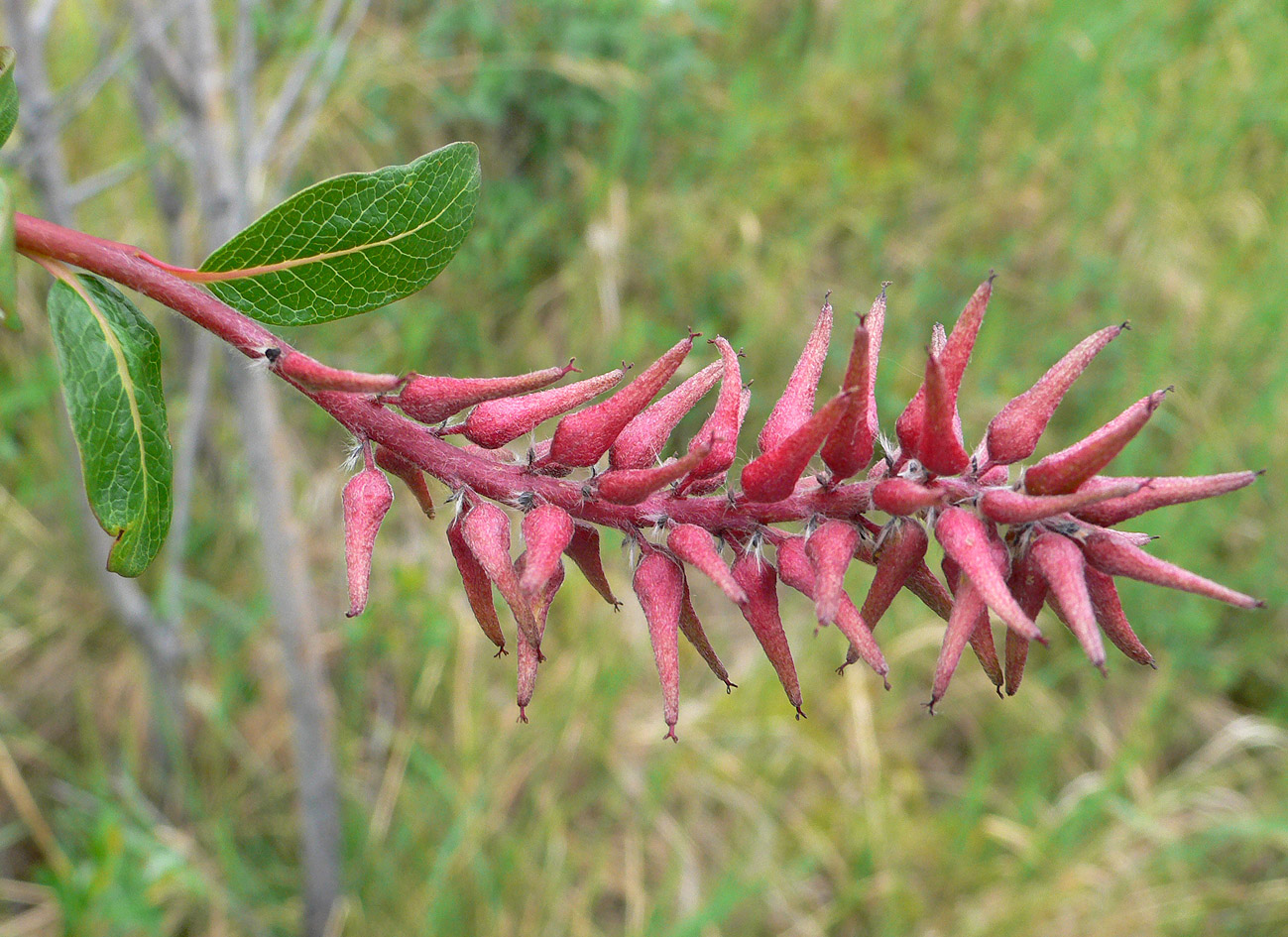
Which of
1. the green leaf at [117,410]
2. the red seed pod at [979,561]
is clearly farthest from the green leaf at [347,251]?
the red seed pod at [979,561]

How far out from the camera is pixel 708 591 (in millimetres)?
5062

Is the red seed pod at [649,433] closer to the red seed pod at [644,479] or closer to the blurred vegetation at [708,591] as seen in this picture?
the red seed pod at [644,479]

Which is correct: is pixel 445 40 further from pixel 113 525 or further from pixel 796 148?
pixel 113 525

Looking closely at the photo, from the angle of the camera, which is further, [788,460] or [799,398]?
[799,398]

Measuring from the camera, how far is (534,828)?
4211 millimetres

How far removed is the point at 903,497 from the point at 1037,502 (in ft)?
0.40

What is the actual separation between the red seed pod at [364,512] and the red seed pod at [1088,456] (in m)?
0.64

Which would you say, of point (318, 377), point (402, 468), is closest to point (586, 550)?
point (402, 468)

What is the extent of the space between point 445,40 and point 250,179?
290 centimetres

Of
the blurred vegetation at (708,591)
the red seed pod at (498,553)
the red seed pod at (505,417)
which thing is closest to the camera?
the red seed pod at (498,553)

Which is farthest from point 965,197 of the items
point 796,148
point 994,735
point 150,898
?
point 150,898

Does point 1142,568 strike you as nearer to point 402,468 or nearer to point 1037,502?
point 1037,502

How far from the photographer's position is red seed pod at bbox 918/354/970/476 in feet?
3.06

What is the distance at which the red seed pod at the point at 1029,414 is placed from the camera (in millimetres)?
1014
